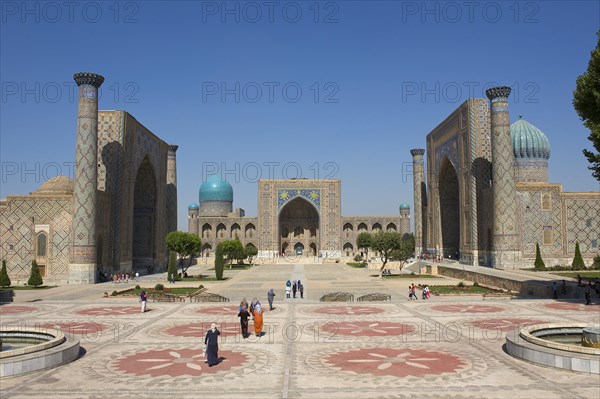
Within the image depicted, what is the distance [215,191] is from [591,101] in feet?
191

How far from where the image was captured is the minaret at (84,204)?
26266mm

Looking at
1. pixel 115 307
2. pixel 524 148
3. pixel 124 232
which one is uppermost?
pixel 524 148

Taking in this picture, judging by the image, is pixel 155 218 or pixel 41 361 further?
pixel 155 218

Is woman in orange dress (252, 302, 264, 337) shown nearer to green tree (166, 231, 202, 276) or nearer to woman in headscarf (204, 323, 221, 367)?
woman in headscarf (204, 323, 221, 367)

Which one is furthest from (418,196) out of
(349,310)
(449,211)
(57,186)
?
(349,310)

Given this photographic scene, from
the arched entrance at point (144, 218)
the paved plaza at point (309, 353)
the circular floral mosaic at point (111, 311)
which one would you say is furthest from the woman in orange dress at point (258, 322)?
the arched entrance at point (144, 218)

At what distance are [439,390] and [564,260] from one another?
95.6ft

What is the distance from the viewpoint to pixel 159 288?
2231 centimetres

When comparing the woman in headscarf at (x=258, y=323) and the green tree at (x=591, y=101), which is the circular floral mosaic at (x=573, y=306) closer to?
the green tree at (x=591, y=101)

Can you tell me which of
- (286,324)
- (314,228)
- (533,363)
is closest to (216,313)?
(286,324)

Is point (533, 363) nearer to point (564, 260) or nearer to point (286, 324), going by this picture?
point (286, 324)

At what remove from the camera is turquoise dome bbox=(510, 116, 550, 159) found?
42531mm

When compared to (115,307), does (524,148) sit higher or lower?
higher

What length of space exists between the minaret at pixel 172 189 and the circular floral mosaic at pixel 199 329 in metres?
31.5
